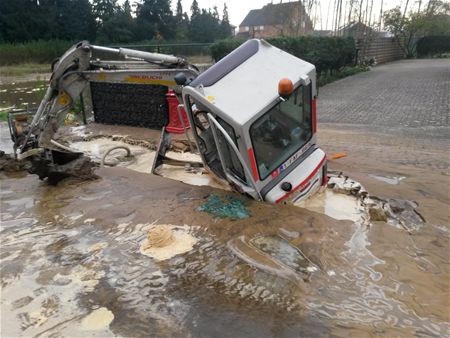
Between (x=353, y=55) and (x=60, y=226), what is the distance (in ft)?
82.3

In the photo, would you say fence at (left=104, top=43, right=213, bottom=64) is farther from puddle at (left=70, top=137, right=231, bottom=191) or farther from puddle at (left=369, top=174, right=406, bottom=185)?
puddle at (left=369, top=174, right=406, bottom=185)

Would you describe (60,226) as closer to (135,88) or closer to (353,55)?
(135,88)

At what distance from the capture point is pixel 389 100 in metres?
16.6

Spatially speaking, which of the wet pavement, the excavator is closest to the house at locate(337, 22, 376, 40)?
the wet pavement

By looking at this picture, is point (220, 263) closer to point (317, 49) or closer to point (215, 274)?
point (215, 274)

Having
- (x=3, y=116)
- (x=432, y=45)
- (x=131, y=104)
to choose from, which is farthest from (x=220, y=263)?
(x=432, y=45)

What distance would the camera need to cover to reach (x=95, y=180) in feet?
23.8

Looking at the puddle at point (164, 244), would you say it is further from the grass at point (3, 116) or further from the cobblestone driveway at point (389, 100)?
the grass at point (3, 116)

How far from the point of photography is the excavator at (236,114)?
5.25m

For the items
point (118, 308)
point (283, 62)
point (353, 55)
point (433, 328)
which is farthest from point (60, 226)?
point (353, 55)

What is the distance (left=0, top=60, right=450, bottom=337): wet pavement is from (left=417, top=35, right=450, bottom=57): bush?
36787 mm

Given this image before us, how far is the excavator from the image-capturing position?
525 centimetres

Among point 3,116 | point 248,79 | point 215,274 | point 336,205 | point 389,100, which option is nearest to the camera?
point 215,274

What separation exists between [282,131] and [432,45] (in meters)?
39.5
